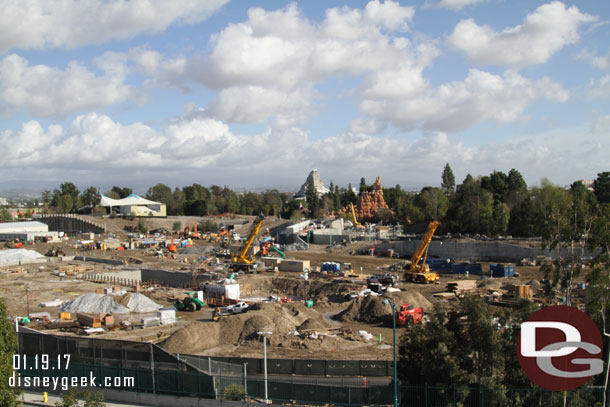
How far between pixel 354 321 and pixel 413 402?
19.4m

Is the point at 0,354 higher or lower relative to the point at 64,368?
higher

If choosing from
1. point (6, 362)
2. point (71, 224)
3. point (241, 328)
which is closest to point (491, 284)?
point (241, 328)

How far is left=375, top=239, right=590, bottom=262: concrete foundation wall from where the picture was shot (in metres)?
64.3

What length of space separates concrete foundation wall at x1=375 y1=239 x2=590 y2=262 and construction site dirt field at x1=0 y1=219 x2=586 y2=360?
669 centimetres

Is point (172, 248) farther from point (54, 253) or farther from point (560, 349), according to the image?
point (560, 349)

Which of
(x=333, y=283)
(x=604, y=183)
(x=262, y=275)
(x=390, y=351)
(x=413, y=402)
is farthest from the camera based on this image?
(x=604, y=183)

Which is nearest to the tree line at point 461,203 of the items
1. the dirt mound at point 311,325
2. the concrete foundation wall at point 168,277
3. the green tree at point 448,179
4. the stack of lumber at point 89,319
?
the green tree at point 448,179

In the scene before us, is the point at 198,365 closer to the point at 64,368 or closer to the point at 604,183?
the point at 64,368

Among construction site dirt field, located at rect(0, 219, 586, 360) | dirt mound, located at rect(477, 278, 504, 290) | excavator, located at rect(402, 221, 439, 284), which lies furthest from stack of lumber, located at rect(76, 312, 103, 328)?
dirt mound, located at rect(477, 278, 504, 290)

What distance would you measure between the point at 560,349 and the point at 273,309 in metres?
22.1

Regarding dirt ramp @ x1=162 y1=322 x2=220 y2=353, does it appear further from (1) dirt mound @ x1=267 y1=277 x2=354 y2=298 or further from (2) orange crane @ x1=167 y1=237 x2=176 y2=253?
(2) orange crane @ x1=167 y1=237 x2=176 y2=253

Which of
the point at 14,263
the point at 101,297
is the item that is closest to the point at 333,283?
the point at 101,297

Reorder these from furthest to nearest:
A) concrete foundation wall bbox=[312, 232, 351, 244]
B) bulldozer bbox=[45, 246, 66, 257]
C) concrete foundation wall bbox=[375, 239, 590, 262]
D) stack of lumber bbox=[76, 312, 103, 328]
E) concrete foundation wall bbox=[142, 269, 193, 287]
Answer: concrete foundation wall bbox=[312, 232, 351, 244] < bulldozer bbox=[45, 246, 66, 257] < concrete foundation wall bbox=[375, 239, 590, 262] < concrete foundation wall bbox=[142, 269, 193, 287] < stack of lumber bbox=[76, 312, 103, 328]

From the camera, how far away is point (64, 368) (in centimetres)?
2112
